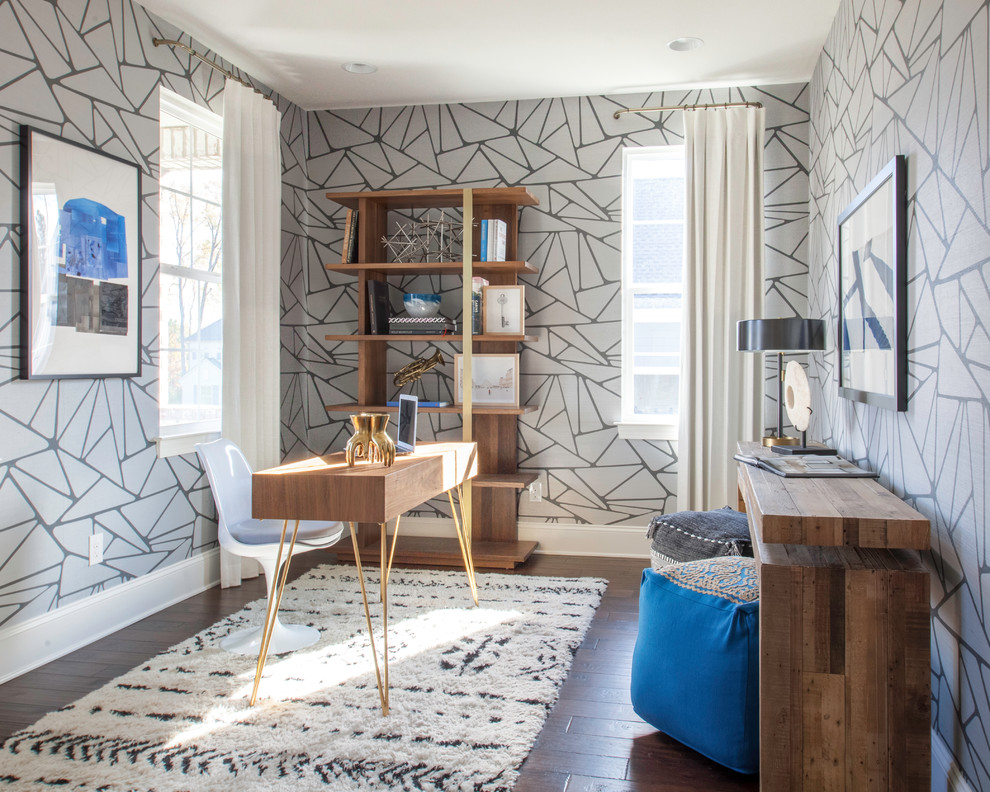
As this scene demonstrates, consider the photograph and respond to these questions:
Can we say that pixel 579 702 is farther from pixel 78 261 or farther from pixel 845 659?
pixel 78 261

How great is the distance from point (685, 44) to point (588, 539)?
2620mm

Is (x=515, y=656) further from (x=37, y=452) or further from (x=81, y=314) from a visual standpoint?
(x=81, y=314)

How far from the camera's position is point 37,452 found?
9.55 ft

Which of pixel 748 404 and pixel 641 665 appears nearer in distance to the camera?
pixel 641 665

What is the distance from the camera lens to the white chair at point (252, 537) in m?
3.00

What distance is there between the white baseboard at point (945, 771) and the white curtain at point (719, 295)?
90.3 inches

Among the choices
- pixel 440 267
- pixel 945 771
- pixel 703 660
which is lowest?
pixel 945 771

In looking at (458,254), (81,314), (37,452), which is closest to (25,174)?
(81,314)

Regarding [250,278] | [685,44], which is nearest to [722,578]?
[685,44]

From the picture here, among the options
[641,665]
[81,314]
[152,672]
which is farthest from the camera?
[81,314]

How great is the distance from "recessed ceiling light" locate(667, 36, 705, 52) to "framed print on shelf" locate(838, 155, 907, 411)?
1193 mm

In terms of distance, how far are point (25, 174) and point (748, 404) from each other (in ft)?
11.1

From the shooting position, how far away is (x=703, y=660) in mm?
2174

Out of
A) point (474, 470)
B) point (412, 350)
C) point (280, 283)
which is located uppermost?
point (280, 283)
